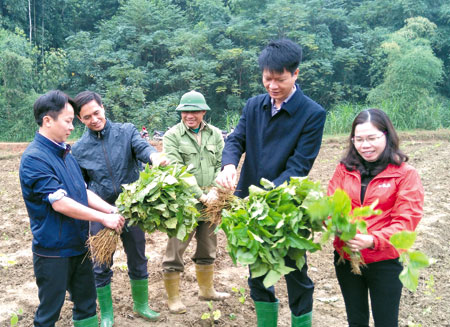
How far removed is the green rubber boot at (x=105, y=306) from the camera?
3410mm

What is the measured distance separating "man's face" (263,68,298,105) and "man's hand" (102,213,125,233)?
1.31 metres

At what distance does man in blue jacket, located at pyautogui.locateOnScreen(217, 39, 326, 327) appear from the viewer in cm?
268

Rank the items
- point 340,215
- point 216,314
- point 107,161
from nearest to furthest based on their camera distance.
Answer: point 340,215 → point 107,161 → point 216,314

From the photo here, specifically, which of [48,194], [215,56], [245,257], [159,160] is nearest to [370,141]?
[245,257]

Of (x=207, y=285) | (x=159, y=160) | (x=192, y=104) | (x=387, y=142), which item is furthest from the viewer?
(x=207, y=285)

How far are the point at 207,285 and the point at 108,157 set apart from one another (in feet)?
5.07

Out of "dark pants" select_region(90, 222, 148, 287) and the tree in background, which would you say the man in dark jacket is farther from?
the tree in background

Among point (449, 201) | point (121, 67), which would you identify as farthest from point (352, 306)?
point (121, 67)

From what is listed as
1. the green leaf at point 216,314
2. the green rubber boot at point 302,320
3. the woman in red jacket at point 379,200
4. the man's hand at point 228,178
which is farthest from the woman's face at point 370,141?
the green leaf at point 216,314

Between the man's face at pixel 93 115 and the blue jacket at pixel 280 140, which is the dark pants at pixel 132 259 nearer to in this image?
the man's face at pixel 93 115

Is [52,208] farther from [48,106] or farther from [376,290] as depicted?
[376,290]

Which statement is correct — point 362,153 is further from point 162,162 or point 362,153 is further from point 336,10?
point 336,10

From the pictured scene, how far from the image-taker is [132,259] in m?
3.49

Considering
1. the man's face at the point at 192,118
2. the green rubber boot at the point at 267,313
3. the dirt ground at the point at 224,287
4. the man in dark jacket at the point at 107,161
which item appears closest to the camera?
the green rubber boot at the point at 267,313
